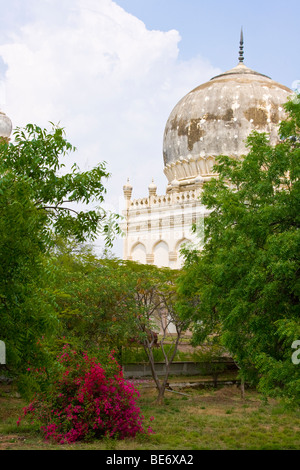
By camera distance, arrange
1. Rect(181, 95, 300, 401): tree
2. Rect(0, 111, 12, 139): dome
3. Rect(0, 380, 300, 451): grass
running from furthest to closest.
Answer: Rect(0, 111, 12, 139): dome → Rect(0, 380, 300, 451): grass → Rect(181, 95, 300, 401): tree

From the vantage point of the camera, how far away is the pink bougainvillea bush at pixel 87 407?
1233cm

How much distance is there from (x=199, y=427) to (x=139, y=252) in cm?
1694

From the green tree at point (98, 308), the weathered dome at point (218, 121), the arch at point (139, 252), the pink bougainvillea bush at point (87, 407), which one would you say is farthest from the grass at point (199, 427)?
the weathered dome at point (218, 121)

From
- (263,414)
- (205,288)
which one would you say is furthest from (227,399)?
(205,288)

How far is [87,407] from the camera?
12.3 meters

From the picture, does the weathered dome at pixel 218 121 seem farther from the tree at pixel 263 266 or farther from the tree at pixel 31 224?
the tree at pixel 31 224

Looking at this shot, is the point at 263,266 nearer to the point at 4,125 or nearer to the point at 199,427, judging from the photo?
the point at 199,427

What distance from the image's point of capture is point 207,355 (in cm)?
2412

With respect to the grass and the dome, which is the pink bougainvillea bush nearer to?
Answer: the grass

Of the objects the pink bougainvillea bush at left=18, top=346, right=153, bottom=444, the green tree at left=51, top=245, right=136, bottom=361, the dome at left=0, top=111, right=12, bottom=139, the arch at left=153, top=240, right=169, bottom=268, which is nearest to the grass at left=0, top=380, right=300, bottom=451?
the pink bougainvillea bush at left=18, top=346, right=153, bottom=444

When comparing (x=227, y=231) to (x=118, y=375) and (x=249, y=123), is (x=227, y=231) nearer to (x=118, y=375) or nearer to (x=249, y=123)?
(x=118, y=375)

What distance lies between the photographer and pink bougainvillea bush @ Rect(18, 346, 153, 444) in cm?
1233

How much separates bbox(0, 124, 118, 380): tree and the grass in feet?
13.3

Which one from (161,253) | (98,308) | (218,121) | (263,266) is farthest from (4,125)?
(263,266)
